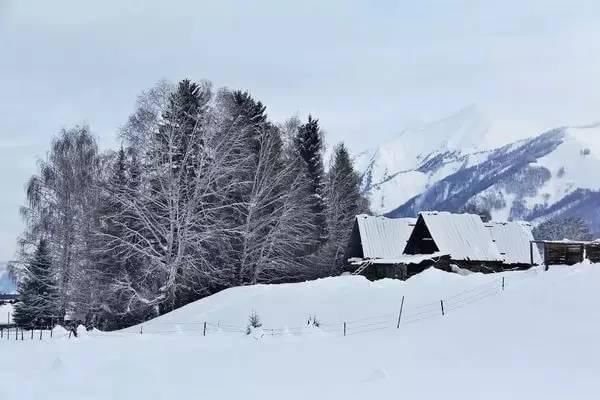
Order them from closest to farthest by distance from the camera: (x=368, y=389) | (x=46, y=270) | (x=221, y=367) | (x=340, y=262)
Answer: (x=368, y=389) → (x=221, y=367) → (x=46, y=270) → (x=340, y=262)

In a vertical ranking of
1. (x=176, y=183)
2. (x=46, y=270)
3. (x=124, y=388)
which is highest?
(x=176, y=183)

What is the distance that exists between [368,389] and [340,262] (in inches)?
1521

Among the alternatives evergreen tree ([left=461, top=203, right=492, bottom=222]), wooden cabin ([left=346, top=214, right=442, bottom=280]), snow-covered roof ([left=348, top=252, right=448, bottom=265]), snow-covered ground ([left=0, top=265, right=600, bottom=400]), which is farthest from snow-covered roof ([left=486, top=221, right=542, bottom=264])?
evergreen tree ([left=461, top=203, right=492, bottom=222])

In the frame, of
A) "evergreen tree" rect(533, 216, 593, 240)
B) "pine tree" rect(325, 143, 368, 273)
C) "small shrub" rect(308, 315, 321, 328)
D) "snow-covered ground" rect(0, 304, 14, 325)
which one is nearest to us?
"small shrub" rect(308, 315, 321, 328)

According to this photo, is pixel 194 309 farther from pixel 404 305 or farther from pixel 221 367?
pixel 221 367

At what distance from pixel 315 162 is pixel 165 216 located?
18957 millimetres

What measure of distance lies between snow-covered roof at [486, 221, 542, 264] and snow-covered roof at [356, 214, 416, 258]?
6.29 meters

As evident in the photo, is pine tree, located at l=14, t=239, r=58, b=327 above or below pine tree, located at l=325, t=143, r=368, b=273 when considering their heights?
below

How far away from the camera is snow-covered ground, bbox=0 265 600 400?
53.2 feet

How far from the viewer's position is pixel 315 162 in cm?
5447

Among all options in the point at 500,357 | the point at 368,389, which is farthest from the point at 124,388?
the point at 500,357

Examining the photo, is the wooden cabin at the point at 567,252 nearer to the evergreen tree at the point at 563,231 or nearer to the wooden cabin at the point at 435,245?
the wooden cabin at the point at 435,245

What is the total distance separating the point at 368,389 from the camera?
1611 cm

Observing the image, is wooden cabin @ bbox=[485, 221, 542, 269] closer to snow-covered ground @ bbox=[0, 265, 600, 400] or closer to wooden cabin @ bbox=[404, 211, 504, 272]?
wooden cabin @ bbox=[404, 211, 504, 272]
